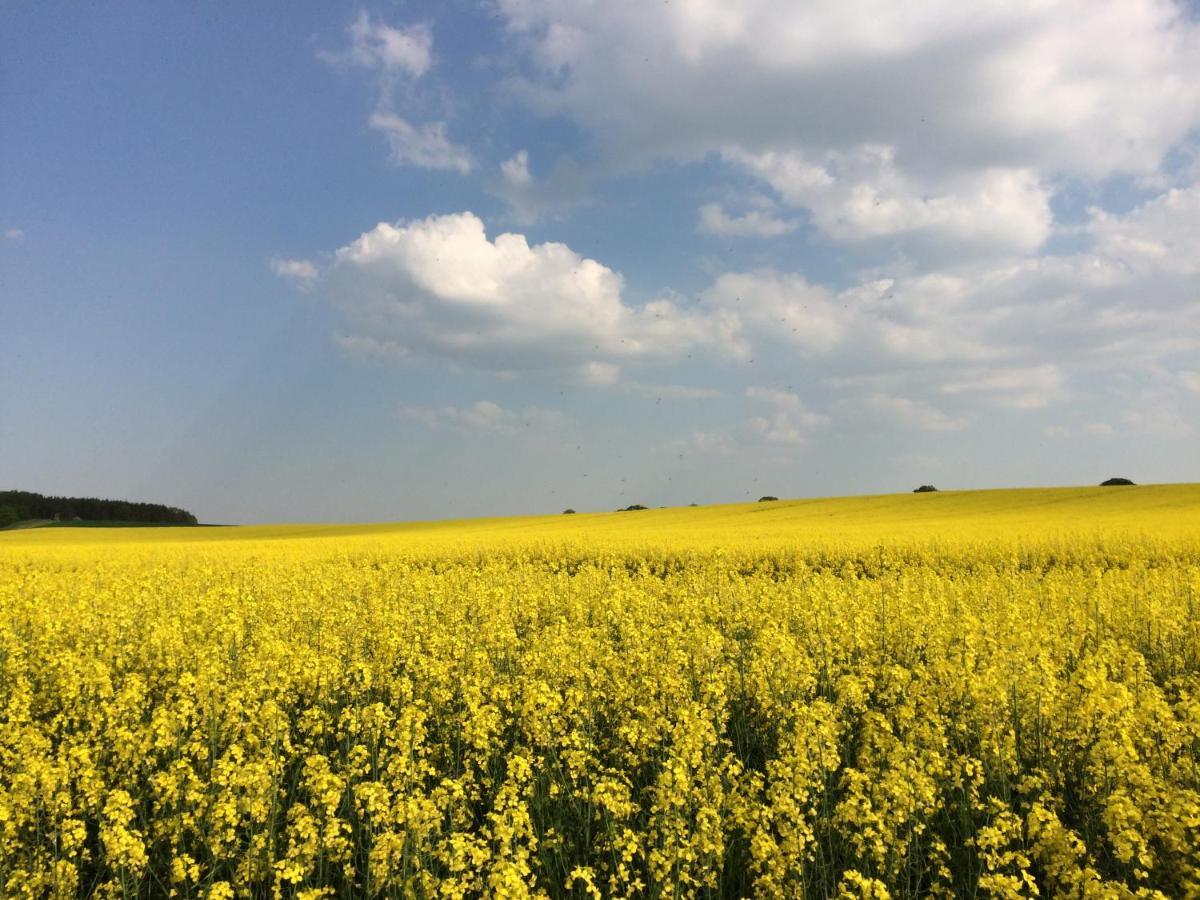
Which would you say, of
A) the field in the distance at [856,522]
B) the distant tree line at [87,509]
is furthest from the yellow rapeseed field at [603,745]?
the distant tree line at [87,509]

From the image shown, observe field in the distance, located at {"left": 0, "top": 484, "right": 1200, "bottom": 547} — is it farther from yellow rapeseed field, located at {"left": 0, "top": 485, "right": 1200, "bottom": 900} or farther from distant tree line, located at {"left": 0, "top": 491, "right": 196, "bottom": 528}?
distant tree line, located at {"left": 0, "top": 491, "right": 196, "bottom": 528}

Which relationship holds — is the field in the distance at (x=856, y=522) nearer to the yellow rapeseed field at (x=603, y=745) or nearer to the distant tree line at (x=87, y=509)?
the yellow rapeseed field at (x=603, y=745)

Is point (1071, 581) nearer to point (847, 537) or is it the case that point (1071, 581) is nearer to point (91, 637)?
point (847, 537)

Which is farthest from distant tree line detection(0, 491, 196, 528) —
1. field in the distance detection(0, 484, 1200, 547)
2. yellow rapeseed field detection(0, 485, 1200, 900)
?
yellow rapeseed field detection(0, 485, 1200, 900)

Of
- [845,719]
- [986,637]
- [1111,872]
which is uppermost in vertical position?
[986,637]

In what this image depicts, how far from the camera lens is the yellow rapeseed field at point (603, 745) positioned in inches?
170

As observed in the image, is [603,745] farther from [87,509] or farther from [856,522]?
[87,509]

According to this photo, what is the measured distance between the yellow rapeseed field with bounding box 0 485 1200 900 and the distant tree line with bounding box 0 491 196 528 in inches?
3655

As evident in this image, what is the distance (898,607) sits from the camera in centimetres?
1032

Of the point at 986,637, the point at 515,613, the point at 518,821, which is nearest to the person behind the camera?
the point at 518,821

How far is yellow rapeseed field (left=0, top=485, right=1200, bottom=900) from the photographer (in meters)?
4.32

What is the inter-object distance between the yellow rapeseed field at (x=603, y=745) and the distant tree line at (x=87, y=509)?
9283 cm

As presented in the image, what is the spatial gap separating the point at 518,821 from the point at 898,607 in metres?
8.01

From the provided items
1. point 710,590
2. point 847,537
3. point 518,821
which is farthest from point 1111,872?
point 847,537
